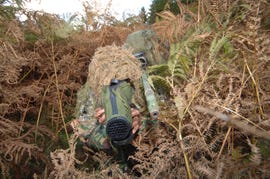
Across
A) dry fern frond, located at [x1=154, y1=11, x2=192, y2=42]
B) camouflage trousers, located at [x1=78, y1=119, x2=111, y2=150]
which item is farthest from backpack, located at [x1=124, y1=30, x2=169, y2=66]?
camouflage trousers, located at [x1=78, y1=119, x2=111, y2=150]

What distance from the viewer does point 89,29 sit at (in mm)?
3412

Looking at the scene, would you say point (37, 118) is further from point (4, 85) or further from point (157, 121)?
point (157, 121)

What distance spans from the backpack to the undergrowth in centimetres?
13

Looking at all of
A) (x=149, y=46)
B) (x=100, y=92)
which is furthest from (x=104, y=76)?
(x=149, y=46)

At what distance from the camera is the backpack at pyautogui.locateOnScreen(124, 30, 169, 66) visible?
2324 mm

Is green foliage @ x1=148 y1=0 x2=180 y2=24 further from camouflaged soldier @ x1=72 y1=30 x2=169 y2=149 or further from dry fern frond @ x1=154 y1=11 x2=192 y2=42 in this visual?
camouflaged soldier @ x1=72 y1=30 x2=169 y2=149

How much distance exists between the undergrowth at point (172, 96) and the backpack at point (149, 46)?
13 cm

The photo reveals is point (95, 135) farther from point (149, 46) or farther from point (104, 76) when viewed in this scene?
point (149, 46)

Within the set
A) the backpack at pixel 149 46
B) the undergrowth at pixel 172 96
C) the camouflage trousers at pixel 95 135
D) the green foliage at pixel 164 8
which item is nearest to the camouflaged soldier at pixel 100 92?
the camouflage trousers at pixel 95 135

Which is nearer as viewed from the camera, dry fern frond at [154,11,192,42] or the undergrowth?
the undergrowth

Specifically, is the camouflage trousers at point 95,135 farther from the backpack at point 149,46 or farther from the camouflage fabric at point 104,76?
the backpack at point 149,46

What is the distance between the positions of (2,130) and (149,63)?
130cm

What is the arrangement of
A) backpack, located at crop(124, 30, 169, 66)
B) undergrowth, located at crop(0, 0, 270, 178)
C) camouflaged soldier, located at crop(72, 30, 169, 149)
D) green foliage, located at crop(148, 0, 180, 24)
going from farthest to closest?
green foliage, located at crop(148, 0, 180, 24) < backpack, located at crop(124, 30, 169, 66) < camouflaged soldier, located at crop(72, 30, 169, 149) < undergrowth, located at crop(0, 0, 270, 178)

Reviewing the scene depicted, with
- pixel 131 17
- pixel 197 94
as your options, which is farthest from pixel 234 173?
pixel 131 17
